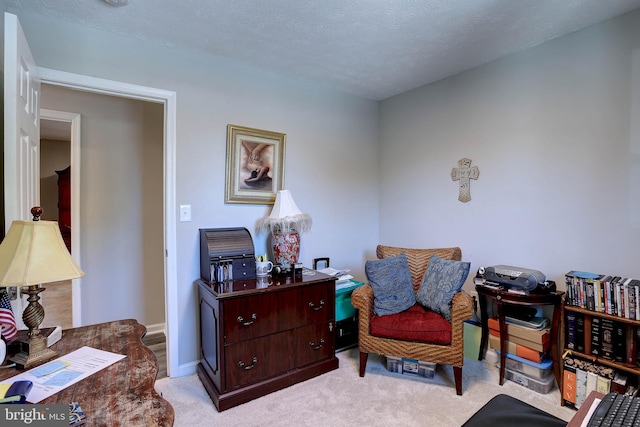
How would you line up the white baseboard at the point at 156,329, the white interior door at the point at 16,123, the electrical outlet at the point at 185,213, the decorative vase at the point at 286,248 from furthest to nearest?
1. the white baseboard at the point at 156,329
2. the decorative vase at the point at 286,248
3. the electrical outlet at the point at 185,213
4. the white interior door at the point at 16,123

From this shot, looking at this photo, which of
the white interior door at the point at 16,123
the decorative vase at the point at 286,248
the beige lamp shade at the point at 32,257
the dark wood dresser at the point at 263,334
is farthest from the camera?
the decorative vase at the point at 286,248

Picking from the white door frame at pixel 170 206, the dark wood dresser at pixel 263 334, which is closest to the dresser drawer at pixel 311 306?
the dark wood dresser at pixel 263 334

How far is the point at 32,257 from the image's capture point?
1.05 meters

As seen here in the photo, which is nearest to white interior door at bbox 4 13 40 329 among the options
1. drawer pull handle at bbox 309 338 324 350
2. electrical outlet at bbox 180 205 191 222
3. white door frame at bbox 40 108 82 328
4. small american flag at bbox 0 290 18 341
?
small american flag at bbox 0 290 18 341

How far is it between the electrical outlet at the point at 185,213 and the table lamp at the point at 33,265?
1.27 meters

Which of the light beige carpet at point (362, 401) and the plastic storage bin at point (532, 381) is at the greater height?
the plastic storage bin at point (532, 381)

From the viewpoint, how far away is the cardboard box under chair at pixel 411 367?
2.34 m

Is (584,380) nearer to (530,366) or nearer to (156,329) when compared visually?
(530,366)

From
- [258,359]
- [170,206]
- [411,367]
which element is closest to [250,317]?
[258,359]

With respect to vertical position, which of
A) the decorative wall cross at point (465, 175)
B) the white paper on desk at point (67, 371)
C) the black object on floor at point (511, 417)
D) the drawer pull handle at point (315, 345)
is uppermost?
the decorative wall cross at point (465, 175)

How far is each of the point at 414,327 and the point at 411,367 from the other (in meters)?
0.40
